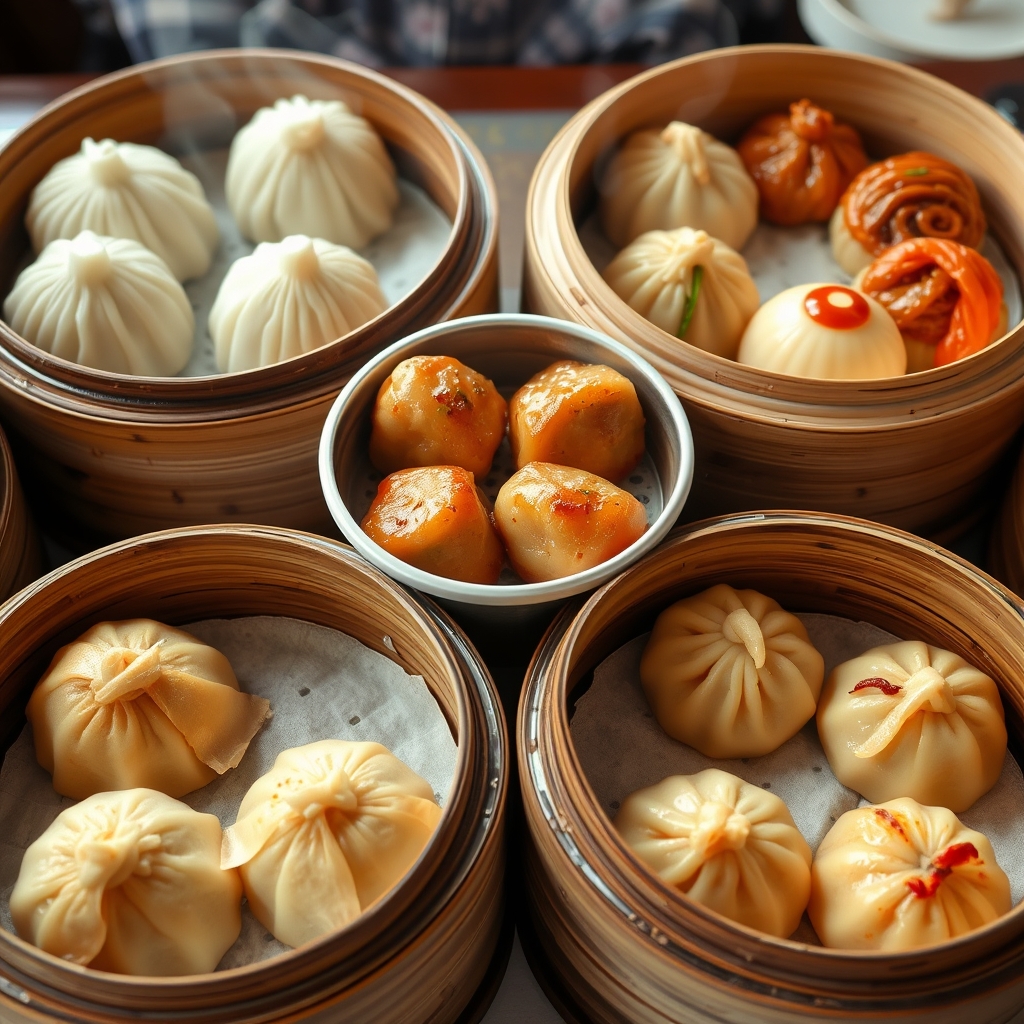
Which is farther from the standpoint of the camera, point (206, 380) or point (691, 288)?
point (691, 288)

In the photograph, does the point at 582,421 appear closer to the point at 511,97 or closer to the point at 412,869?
the point at 412,869

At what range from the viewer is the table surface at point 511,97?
180cm

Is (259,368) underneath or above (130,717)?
above

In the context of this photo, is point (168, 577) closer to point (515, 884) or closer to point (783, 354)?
point (515, 884)

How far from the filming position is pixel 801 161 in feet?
5.13

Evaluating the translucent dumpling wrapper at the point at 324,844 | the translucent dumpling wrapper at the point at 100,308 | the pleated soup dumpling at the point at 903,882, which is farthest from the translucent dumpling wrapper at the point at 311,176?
the pleated soup dumpling at the point at 903,882

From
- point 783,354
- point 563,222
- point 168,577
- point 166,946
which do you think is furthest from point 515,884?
point 563,222

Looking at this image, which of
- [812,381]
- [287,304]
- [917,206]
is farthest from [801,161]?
[287,304]

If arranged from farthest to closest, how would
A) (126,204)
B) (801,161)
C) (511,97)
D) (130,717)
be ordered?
(511,97), (801,161), (126,204), (130,717)

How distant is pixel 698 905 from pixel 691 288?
790 mm

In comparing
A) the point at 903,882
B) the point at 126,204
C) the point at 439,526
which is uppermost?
the point at 126,204

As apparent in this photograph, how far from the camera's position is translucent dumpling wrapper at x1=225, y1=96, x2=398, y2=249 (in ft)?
4.85

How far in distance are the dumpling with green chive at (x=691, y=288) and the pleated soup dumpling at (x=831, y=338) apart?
7cm

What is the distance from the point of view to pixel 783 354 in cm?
129
